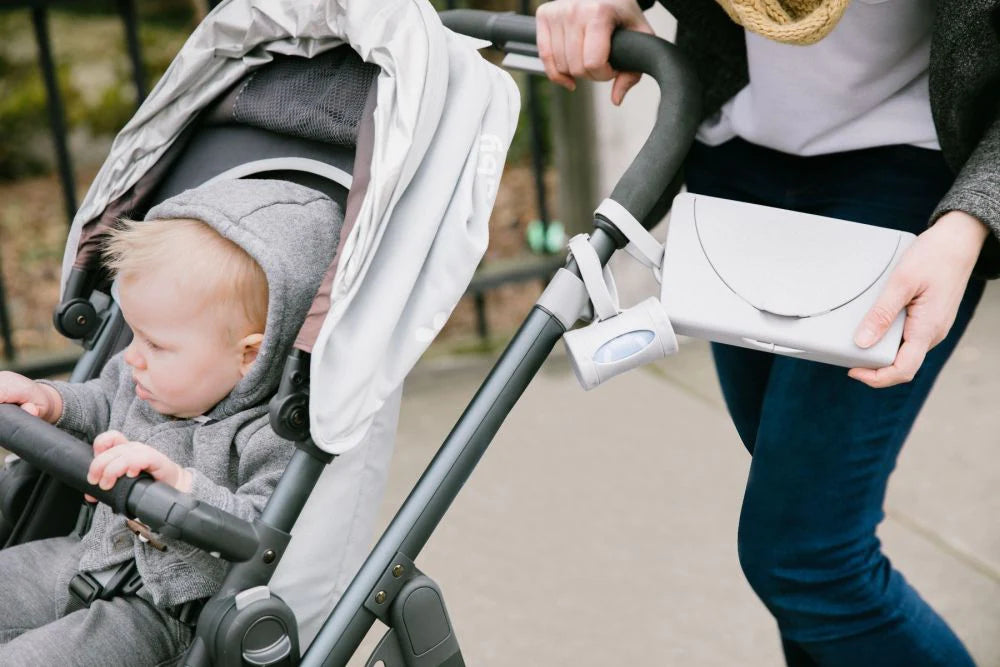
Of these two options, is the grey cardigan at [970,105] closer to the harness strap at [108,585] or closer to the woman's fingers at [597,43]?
the woman's fingers at [597,43]

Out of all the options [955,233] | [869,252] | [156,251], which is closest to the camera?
[955,233]

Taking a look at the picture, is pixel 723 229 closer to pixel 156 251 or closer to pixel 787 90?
pixel 787 90

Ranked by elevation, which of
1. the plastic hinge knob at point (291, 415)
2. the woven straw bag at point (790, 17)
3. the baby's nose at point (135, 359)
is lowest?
the baby's nose at point (135, 359)

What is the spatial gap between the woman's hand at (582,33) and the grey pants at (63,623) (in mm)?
1079

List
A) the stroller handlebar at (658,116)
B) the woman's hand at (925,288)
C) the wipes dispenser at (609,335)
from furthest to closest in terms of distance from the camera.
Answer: the stroller handlebar at (658,116)
the wipes dispenser at (609,335)
the woman's hand at (925,288)

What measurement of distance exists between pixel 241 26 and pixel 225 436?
27.5 inches

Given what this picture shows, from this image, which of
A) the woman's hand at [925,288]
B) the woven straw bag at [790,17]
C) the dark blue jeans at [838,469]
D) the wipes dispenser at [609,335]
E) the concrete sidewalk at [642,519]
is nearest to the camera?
the woven straw bag at [790,17]

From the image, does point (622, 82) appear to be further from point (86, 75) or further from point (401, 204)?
point (86, 75)

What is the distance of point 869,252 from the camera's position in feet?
5.59

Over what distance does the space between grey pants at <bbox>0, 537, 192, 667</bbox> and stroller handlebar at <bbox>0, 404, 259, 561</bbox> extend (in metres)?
0.30

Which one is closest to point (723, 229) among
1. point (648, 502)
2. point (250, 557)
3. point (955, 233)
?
point (955, 233)

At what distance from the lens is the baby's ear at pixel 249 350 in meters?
1.87

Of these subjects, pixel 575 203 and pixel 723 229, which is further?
pixel 575 203

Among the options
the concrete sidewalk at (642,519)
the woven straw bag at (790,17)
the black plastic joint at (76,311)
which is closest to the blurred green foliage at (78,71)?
the concrete sidewalk at (642,519)
